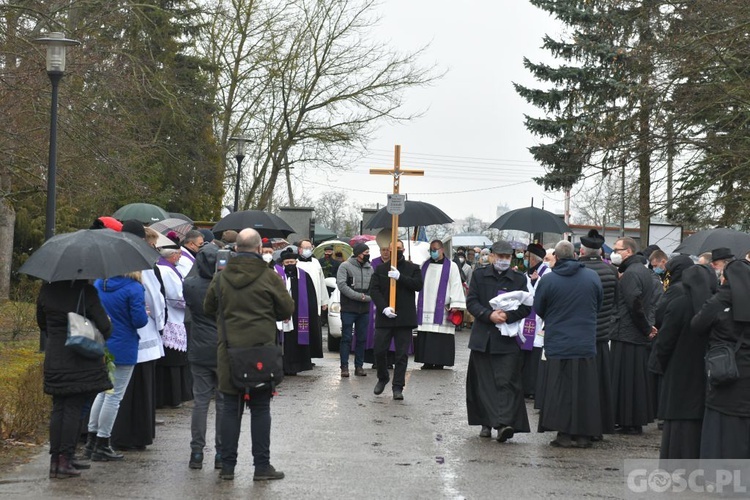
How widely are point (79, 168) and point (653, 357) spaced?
14095 millimetres

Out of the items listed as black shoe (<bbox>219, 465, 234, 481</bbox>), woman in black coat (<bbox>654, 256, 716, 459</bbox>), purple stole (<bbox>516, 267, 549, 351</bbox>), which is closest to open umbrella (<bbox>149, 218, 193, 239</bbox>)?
purple stole (<bbox>516, 267, 549, 351</bbox>)

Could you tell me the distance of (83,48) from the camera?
21.4 m

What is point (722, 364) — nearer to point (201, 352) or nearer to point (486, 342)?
point (486, 342)

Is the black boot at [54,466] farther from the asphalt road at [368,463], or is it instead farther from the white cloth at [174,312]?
the white cloth at [174,312]

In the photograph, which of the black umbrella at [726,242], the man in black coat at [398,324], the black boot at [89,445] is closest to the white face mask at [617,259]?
the black umbrella at [726,242]

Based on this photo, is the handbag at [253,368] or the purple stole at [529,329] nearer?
the handbag at [253,368]

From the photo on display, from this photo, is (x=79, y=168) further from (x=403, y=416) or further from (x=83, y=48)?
(x=403, y=416)

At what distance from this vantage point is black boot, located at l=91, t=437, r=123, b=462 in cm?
984

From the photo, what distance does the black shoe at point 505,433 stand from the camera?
37.1 feet

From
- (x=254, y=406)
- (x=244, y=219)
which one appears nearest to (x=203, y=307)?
(x=254, y=406)

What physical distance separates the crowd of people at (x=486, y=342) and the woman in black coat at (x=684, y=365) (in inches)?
0.5

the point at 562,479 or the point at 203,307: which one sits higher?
the point at 203,307

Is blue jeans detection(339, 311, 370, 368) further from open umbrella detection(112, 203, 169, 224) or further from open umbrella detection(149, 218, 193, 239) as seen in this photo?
open umbrella detection(112, 203, 169, 224)

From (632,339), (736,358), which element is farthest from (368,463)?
(632,339)
